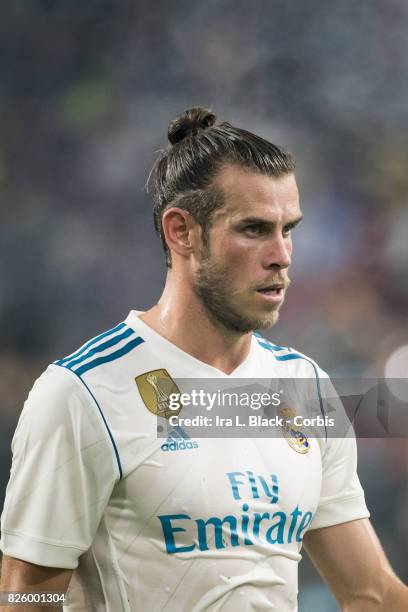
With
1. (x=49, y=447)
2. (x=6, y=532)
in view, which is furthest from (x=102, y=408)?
(x=6, y=532)

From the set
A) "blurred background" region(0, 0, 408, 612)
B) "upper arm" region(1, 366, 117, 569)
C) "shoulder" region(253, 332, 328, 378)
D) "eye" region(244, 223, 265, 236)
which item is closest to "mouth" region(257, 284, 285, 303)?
"eye" region(244, 223, 265, 236)

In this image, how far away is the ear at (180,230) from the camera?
193 centimetres

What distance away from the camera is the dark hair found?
1.89 m

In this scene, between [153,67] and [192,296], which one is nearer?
[192,296]

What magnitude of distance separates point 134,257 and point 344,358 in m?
1.08

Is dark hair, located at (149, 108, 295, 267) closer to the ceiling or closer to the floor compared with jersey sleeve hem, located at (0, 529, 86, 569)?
closer to the ceiling

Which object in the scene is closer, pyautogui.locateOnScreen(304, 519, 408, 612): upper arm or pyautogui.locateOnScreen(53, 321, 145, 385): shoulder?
pyautogui.locateOnScreen(53, 321, 145, 385): shoulder

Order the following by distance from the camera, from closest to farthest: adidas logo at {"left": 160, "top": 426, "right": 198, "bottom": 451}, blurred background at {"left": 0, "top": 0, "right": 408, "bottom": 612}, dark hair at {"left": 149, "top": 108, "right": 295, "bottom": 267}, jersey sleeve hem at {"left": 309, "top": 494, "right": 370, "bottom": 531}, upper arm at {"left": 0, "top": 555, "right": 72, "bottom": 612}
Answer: upper arm at {"left": 0, "top": 555, "right": 72, "bottom": 612} → adidas logo at {"left": 160, "top": 426, "right": 198, "bottom": 451} → dark hair at {"left": 149, "top": 108, "right": 295, "bottom": 267} → jersey sleeve hem at {"left": 309, "top": 494, "right": 370, "bottom": 531} → blurred background at {"left": 0, "top": 0, "right": 408, "bottom": 612}

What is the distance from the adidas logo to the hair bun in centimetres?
66

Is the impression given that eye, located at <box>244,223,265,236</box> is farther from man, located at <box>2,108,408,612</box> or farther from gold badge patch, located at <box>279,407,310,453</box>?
gold badge patch, located at <box>279,407,310,453</box>

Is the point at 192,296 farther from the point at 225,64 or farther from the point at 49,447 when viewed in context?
the point at 225,64

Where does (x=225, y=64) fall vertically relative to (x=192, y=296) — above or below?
above

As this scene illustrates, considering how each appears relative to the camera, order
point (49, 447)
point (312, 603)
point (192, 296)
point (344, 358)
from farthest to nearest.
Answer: point (344, 358) < point (312, 603) < point (192, 296) < point (49, 447)

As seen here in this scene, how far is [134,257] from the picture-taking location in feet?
13.4
